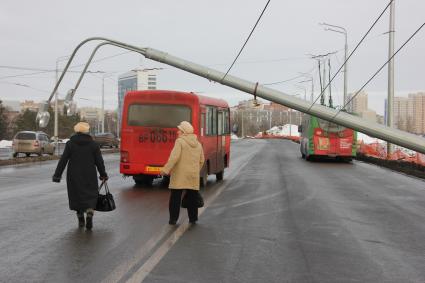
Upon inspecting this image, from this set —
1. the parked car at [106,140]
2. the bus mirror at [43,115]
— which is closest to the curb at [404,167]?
the bus mirror at [43,115]

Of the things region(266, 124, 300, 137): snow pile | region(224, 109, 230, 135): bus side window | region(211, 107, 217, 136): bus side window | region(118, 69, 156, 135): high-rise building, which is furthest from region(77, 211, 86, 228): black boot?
region(266, 124, 300, 137): snow pile

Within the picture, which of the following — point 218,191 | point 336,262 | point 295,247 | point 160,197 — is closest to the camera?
point 336,262

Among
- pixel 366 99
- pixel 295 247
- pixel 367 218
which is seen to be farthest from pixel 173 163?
pixel 366 99

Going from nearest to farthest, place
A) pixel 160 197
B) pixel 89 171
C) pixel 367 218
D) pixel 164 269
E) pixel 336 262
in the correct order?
pixel 164 269
pixel 336 262
pixel 89 171
pixel 367 218
pixel 160 197

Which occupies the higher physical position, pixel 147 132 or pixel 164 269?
pixel 147 132

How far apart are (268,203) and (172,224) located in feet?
12.2

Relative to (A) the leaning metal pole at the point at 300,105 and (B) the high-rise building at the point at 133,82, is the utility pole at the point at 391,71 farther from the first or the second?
(B) the high-rise building at the point at 133,82

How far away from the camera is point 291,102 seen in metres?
14.7

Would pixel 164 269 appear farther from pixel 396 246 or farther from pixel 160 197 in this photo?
pixel 160 197

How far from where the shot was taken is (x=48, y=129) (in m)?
107

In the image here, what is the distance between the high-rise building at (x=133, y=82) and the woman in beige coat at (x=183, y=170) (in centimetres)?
5765

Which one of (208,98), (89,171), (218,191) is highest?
(208,98)

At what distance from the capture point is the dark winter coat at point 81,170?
8820mm

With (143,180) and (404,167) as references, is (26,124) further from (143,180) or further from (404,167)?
(143,180)
